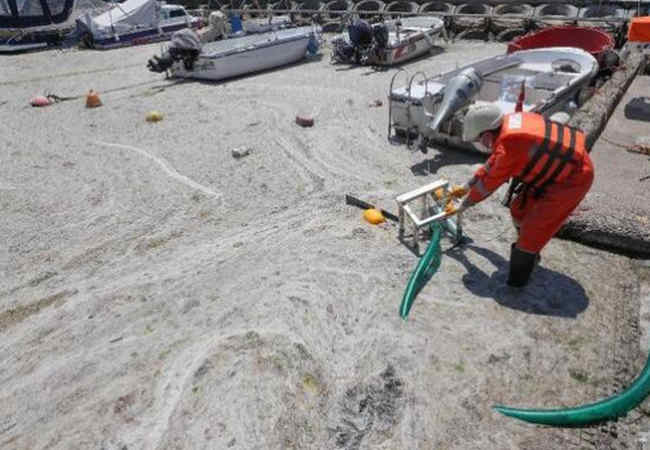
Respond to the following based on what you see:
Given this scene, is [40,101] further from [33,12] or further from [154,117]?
[33,12]

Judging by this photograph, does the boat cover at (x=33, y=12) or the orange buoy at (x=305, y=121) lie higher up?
the boat cover at (x=33, y=12)

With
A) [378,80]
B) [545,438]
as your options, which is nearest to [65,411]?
[545,438]

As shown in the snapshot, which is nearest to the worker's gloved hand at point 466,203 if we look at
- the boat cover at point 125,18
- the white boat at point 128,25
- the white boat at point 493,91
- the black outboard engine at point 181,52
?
the white boat at point 493,91

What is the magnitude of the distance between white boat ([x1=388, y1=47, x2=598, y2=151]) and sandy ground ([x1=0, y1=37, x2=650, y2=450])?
463 millimetres

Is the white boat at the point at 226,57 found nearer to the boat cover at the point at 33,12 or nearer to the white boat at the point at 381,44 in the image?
the white boat at the point at 381,44

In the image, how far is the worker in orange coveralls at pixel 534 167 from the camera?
3475 mm

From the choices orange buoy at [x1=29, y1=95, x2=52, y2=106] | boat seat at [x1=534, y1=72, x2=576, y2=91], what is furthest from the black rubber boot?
orange buoy at [x1=29, y1=95, x2=52, y2=106]

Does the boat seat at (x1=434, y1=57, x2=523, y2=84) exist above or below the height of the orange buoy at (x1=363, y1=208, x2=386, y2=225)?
above

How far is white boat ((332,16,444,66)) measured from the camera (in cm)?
1273

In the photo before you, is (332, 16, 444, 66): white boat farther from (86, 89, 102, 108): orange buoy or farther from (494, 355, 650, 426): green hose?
(494, 355, 650, 426): green hose

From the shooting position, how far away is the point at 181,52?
1288 cm

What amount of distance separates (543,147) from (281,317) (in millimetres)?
2452

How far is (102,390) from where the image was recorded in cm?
351

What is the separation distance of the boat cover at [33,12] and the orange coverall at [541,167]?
24.5m
